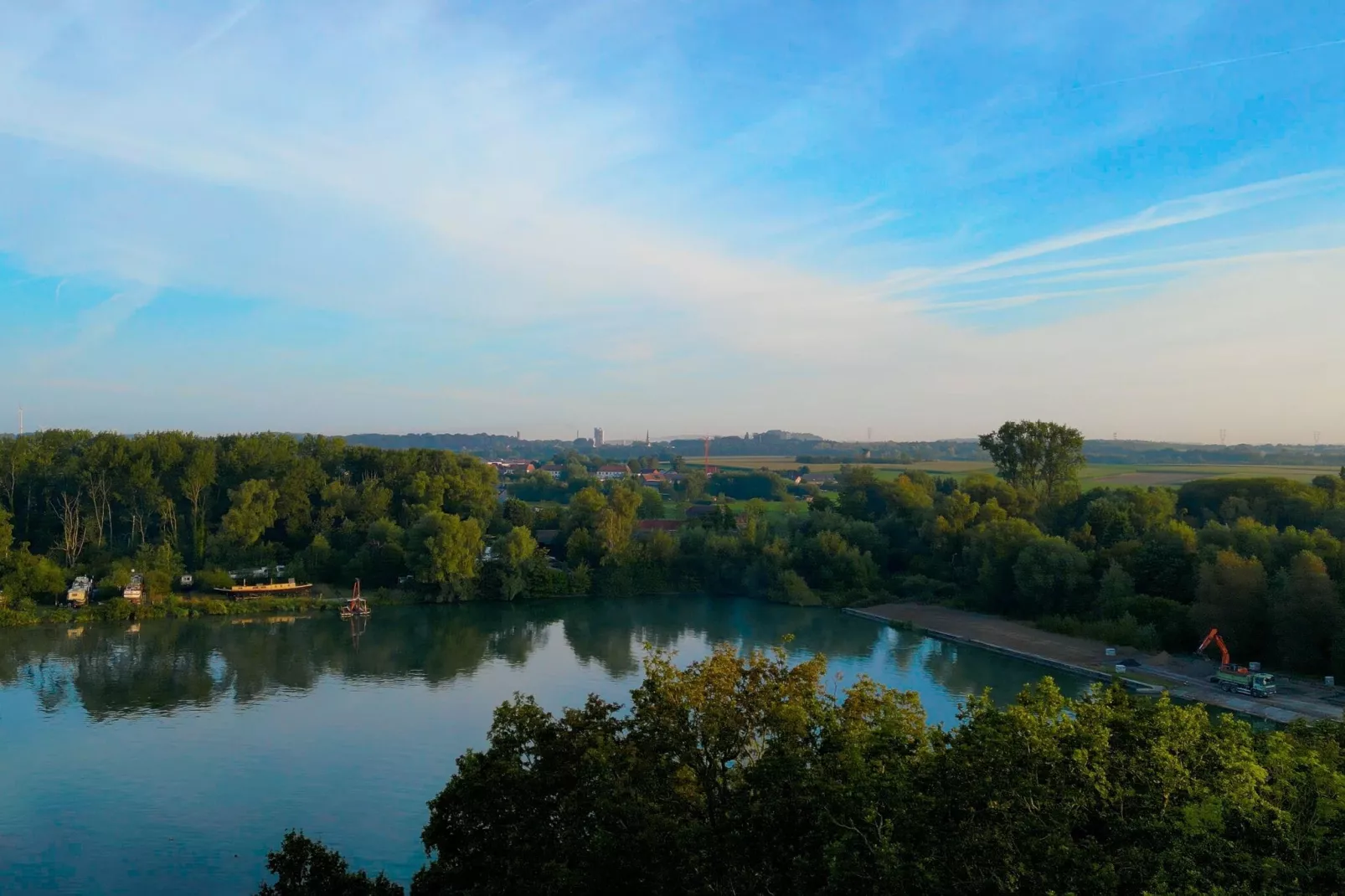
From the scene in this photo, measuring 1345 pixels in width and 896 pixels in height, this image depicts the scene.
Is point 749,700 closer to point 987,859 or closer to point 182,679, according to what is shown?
point 987,859

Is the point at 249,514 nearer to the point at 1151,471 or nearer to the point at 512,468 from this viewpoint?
the point at 1151,471

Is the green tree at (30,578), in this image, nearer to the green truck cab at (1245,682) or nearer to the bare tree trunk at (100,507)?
the bare tree trunk at (100,507)

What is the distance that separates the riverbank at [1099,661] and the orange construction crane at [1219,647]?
0.36m

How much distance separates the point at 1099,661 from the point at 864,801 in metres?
16.5

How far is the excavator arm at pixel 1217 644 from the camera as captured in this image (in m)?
18.6

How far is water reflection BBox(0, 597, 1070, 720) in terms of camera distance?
1805 cm

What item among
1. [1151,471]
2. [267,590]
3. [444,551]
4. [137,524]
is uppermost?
[1151,471]

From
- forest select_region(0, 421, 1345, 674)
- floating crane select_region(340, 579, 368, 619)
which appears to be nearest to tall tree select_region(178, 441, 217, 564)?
forest select_region(0, 421, 1345, 674)

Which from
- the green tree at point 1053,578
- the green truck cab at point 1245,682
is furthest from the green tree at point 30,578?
the green truck cab at point 1245,682

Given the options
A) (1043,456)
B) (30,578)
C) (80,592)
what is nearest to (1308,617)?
(1043,456)

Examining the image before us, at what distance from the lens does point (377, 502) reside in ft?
105

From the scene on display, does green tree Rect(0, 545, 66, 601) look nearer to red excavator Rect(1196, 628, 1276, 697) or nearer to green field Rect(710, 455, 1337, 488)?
red excavator Rect(1196, 628, 1276, 697)

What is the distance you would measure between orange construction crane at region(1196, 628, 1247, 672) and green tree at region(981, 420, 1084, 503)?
1365 centimetres

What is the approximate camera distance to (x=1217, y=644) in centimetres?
1955
